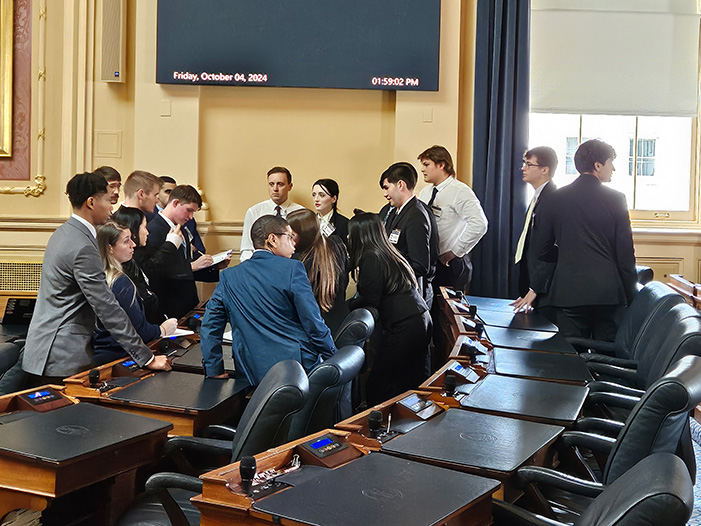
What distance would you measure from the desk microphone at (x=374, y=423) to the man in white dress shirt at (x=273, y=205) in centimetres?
355

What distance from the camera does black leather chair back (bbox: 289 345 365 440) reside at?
91.7 inches

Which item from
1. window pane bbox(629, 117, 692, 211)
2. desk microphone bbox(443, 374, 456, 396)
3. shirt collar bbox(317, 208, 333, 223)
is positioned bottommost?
desk microphone bbox(443, 374, 456, 396)

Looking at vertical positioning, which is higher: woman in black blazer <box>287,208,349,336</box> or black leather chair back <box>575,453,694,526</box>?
woman in black blazer <box>287,208,349,336</box>

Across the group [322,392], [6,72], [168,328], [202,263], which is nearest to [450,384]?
[322,392]

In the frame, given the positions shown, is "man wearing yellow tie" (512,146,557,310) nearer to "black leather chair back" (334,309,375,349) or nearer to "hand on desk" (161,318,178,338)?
"black leather chair back" (334,309,375,349)

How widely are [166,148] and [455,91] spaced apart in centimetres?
227

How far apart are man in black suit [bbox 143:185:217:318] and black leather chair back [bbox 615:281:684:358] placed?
2.33 meters

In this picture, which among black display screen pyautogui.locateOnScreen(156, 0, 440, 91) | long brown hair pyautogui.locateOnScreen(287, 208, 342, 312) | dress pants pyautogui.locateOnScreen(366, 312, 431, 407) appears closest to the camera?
long brown hair pyautogui.locateOnScreen(287, 208, 342, 312)

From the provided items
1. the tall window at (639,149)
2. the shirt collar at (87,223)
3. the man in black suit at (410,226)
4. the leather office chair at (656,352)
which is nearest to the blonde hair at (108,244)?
the shirt collar at (87,223)

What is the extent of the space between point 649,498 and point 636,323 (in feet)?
8.86

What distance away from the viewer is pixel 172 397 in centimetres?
256

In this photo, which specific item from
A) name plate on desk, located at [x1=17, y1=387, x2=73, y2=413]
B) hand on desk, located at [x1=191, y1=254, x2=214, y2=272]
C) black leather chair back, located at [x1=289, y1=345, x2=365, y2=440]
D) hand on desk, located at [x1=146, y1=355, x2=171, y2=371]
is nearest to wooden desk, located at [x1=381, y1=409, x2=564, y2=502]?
black leather chair back, located at [x1=289, y1=345, x2=365, y2=440]

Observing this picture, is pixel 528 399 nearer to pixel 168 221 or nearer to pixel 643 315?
pixel 643 315

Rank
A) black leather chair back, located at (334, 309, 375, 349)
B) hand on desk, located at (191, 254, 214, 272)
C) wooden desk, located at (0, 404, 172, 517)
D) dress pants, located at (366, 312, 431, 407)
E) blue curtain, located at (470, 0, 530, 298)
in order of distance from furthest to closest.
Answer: blue curtain, located at (470, 0, 530, 298)
hand on desk, located at (191, 254, 214, 272)
dress pants, located at (366, 312, 431, 407)
black leather chair back, located at (334, 309, 375, 349)
wooden desk, located at (0, 404, 172, 517)
